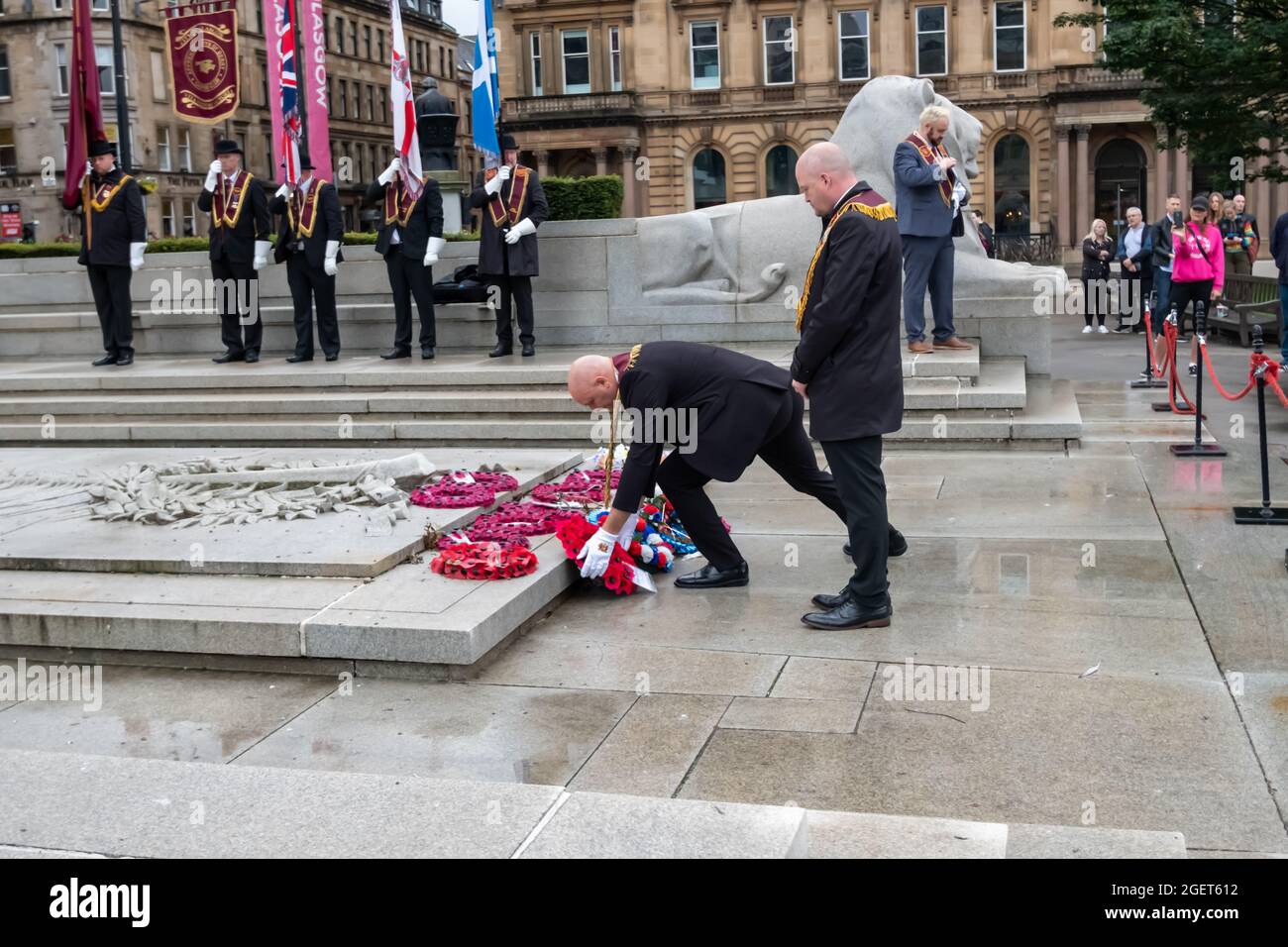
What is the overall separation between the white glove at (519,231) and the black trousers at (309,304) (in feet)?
6.15

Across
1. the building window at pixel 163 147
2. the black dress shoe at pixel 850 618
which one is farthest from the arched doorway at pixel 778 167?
the black dress shoe at pixel 850 618

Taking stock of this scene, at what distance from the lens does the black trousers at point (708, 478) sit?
6410mm

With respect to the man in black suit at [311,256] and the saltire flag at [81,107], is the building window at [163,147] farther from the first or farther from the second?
the man in black suit at [311,256]

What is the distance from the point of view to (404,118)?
45.9ft

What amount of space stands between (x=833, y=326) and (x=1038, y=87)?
47.3 m

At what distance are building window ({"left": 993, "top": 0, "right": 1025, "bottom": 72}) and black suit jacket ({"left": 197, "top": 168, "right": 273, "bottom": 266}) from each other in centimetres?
4099

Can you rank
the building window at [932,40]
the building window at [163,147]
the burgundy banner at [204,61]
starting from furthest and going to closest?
the building window at [163,147] → the building window at [932,40] → the burgundy banner at [204,61]

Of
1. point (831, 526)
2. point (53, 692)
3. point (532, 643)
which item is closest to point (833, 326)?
point (532, 643)

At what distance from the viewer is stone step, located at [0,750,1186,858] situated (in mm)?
3283

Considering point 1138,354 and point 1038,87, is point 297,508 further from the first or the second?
point 1038,87

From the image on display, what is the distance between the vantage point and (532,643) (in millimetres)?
5949

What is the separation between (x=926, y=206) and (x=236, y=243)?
6.78 metres

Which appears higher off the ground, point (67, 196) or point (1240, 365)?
point (67, 196)

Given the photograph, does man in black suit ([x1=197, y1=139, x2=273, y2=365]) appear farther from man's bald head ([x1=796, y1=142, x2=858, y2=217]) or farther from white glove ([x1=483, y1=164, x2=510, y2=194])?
man's bald head ([x1=796, y1=142, x2=858, y2=217])
